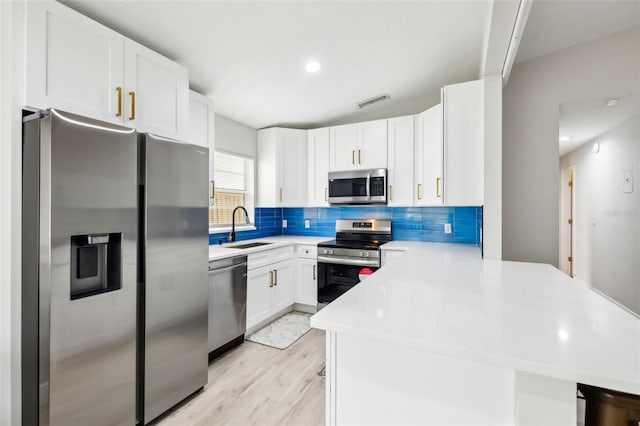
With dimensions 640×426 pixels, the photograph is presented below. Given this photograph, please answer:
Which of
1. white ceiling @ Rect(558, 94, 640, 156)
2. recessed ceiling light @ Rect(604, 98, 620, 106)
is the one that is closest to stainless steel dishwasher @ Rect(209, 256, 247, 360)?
white ceiling @ Rect(558, 94, 640, 156)

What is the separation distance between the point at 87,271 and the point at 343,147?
283 cm

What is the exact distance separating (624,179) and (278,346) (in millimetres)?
3980

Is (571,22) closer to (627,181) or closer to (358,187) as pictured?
(627,181)

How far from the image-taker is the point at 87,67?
163 cm

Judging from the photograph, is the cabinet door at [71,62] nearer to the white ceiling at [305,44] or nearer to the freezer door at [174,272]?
the white ceiling at [305,44]

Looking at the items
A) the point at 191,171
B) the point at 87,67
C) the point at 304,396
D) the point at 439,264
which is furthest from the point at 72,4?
the point at 304,396

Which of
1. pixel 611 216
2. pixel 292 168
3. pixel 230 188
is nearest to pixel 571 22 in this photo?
pixel 611 216

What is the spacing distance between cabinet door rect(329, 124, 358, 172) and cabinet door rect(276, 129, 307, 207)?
406 millimetres

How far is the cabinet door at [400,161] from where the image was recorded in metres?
3.23

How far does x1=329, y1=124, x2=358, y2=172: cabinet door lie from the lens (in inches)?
140

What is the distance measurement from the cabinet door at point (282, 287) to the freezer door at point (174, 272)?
4.10 feet

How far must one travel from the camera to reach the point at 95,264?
1.50m

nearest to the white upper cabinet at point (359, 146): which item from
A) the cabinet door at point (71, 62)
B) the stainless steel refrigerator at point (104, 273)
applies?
the stainless steel refrigerator at point (104, 273)

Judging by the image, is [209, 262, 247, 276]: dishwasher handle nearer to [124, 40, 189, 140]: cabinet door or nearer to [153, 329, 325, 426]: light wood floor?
[153, 329, 325, 426]: light wood floor
